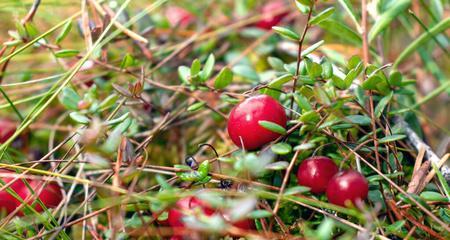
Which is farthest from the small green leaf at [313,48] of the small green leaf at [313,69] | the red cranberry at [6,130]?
the red cranberry at [6,130]

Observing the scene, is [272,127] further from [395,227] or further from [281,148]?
[395,227]

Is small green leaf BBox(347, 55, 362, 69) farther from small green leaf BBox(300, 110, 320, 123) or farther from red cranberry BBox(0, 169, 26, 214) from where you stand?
red cranberry BBox(0, 169, 26, 214)

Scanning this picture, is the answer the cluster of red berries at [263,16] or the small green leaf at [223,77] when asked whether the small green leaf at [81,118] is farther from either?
the cluster of red berries at [263,16]

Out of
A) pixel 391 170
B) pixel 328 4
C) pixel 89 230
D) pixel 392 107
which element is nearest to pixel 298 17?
pixel 328 4

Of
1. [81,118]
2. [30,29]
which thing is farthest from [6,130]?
[81,118]

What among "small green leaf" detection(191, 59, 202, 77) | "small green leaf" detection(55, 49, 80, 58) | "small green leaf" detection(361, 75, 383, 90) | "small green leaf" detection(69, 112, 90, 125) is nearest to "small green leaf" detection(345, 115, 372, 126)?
→ "small green leaf" detection(361, 75, 383, 90)

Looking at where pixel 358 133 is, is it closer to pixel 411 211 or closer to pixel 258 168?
pixel 411 211
